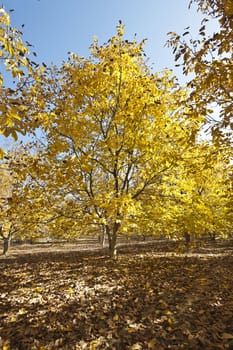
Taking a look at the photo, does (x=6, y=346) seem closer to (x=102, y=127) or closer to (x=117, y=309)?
(x=117, y=309)

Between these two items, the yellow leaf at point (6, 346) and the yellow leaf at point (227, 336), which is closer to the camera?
Result: the yellow leaf at point (6, 346)

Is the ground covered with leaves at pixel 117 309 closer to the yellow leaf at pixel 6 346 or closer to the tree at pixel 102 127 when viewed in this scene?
the yellow leaf at pixel 6 346

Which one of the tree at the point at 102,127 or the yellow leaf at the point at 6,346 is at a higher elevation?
the tree at the point at 102,127

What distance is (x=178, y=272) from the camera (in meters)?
6.25

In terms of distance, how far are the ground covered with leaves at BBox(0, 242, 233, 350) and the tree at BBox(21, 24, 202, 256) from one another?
157 cm

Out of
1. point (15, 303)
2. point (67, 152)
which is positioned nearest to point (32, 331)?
point (15, 303)

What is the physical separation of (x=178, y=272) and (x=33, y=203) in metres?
4.60

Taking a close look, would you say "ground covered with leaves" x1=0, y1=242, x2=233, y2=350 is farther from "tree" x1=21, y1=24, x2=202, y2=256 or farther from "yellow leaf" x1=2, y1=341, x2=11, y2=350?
"tree" x1=21, y1=24, x2=202, y2=256

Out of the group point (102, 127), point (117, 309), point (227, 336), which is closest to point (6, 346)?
Result: point (117, 309)

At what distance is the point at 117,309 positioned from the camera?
3961 mm

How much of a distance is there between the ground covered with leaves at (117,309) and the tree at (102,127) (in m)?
1.57

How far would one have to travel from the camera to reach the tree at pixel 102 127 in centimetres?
584

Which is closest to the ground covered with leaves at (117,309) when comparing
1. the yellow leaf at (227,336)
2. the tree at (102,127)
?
the yellow leaf at (227,336)

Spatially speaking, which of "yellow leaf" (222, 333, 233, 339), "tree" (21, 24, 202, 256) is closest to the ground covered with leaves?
"yellow leaf" (222, 333, 233, 339)
